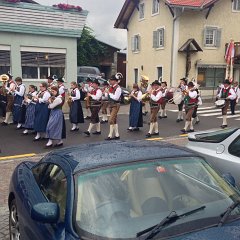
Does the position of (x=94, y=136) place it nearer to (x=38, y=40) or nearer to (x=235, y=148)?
(x=38, y=40)

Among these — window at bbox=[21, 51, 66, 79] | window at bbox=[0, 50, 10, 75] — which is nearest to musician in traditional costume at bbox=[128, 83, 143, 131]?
window at bbox=[21, 51, 66, 79]

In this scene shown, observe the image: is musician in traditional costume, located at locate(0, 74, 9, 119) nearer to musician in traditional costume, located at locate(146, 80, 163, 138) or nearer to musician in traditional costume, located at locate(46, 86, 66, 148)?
musician in traditional costume, located at locate(46, 86, 66, 148)

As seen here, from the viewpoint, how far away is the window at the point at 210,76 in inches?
1033

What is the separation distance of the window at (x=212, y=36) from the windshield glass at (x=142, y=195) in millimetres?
24323

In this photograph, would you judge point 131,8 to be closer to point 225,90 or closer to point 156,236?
point 225,90

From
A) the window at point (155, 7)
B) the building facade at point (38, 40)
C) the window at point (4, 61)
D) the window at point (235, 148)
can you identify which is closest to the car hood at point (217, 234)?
the window at point (235, 148)

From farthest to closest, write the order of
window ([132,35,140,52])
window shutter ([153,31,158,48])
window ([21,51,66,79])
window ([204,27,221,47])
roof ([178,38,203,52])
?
1. window ([132,35,140,52])
2. window shutter ([153,31,158,48])
3. window ([204,27,221,47])
4. roof ([178,38,203,52])
5. window ([21,51,66,79])

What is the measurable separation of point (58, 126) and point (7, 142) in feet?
6.38

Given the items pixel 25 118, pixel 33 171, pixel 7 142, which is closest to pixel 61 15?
pixel 25 118

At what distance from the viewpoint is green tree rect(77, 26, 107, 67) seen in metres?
35.3

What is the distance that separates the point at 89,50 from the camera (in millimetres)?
36125

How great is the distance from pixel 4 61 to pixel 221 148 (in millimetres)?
11948

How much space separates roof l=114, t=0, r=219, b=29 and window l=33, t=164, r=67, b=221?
73.0 ft

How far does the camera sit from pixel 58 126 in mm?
8922
